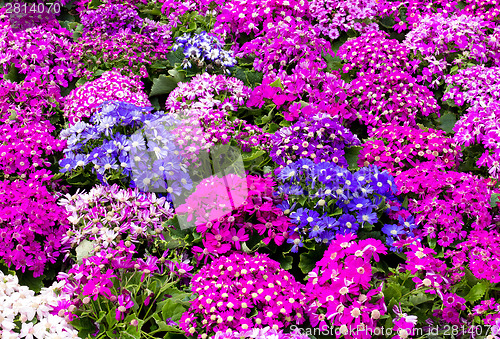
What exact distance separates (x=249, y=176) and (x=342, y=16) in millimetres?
2988

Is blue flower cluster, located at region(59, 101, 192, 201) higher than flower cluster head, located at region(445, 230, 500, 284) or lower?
higher

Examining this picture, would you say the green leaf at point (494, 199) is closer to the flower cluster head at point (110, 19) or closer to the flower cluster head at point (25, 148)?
the flower cluster head at point (25, 148)

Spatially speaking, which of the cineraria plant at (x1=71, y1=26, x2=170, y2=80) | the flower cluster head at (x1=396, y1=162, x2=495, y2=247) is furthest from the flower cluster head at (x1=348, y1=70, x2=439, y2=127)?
the cineraria plant at (x1=71, y1=26, x2=170, y2=80)

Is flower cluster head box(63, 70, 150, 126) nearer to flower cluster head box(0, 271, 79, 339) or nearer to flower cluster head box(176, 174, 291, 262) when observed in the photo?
flower cluster head box(176, 174, 291, 262)

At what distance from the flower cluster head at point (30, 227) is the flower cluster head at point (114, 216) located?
0.41 ft

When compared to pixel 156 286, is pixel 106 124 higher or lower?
higher

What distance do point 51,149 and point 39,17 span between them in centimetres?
232

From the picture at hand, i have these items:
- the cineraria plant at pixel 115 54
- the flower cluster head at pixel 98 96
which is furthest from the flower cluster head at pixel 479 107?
the cineraria plant at pixel 115 54

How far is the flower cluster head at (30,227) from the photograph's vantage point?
3.17 metres

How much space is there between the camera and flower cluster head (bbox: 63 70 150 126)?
4.05m

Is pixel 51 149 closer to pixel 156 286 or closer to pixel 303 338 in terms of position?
pixel 156 286

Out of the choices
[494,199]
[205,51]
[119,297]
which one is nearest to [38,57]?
[205,51]

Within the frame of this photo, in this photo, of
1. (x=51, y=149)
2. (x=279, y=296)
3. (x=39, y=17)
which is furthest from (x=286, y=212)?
(x=39, y=17)

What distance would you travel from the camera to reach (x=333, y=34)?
17.6 feet
